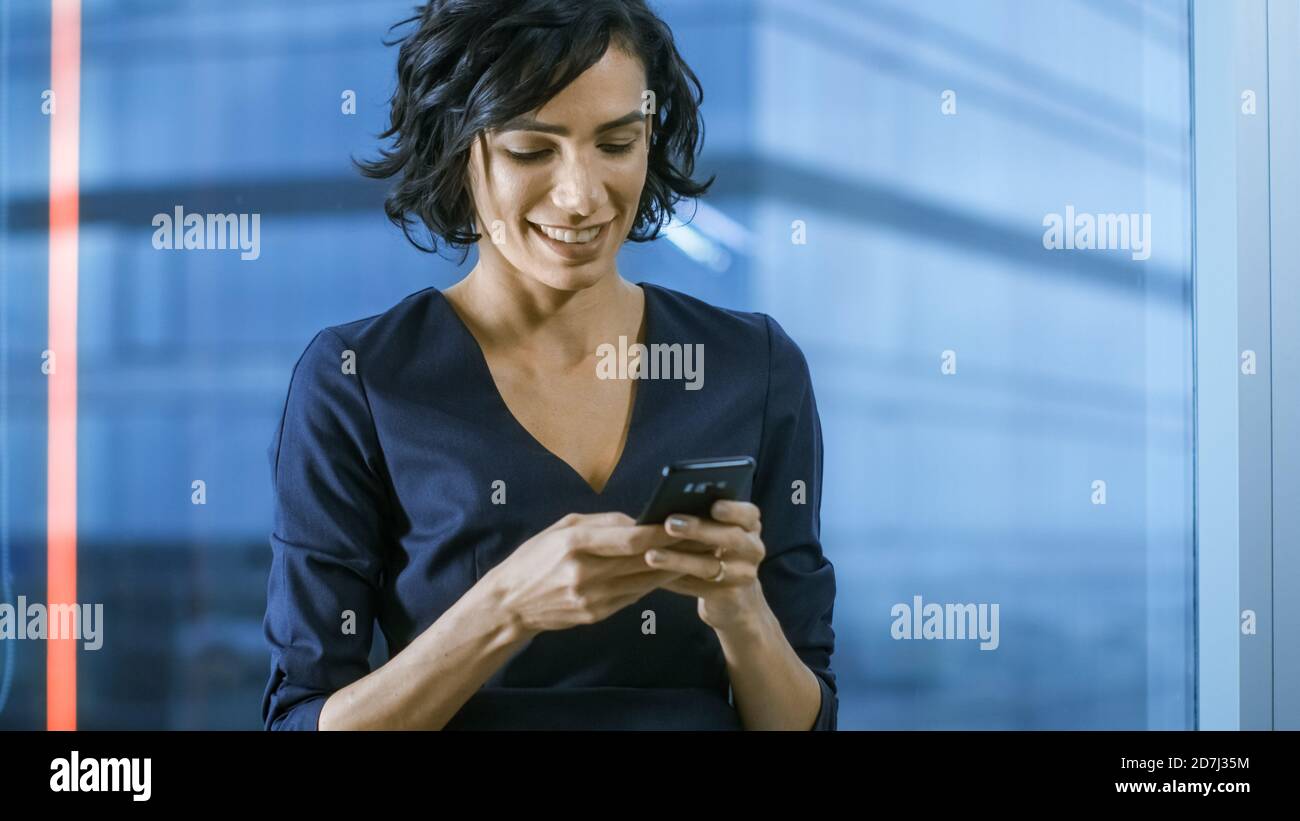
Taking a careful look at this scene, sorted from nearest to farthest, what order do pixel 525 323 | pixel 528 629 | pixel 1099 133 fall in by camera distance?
pixel 528 629 → pixel 525 323 → pixel 1099 133

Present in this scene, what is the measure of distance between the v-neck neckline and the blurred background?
83 millimetres

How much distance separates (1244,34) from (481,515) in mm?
1247

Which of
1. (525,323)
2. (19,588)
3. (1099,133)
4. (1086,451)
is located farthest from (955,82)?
(19,588)

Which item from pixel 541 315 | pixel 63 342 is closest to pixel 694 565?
pixel 541 315

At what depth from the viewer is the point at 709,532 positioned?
45.7 inches

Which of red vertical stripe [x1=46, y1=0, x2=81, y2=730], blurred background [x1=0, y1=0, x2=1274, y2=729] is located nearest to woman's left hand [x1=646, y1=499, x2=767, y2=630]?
blurred background [x1=0, y1=0, x2=1274, y2=729]

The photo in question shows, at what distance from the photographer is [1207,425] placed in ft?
5.01

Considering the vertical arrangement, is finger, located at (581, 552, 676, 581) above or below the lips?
below

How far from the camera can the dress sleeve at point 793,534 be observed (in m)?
1.38

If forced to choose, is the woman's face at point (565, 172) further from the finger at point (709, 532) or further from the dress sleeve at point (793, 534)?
the finger at point (709, 532)

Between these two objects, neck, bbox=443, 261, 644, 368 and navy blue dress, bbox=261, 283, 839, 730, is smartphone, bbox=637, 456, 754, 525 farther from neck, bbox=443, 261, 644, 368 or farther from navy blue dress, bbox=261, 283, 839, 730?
neck, bbox=443, 261, 644, 368

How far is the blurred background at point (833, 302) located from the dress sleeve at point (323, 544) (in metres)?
0.16

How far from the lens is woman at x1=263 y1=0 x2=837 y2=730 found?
1.30 meters
